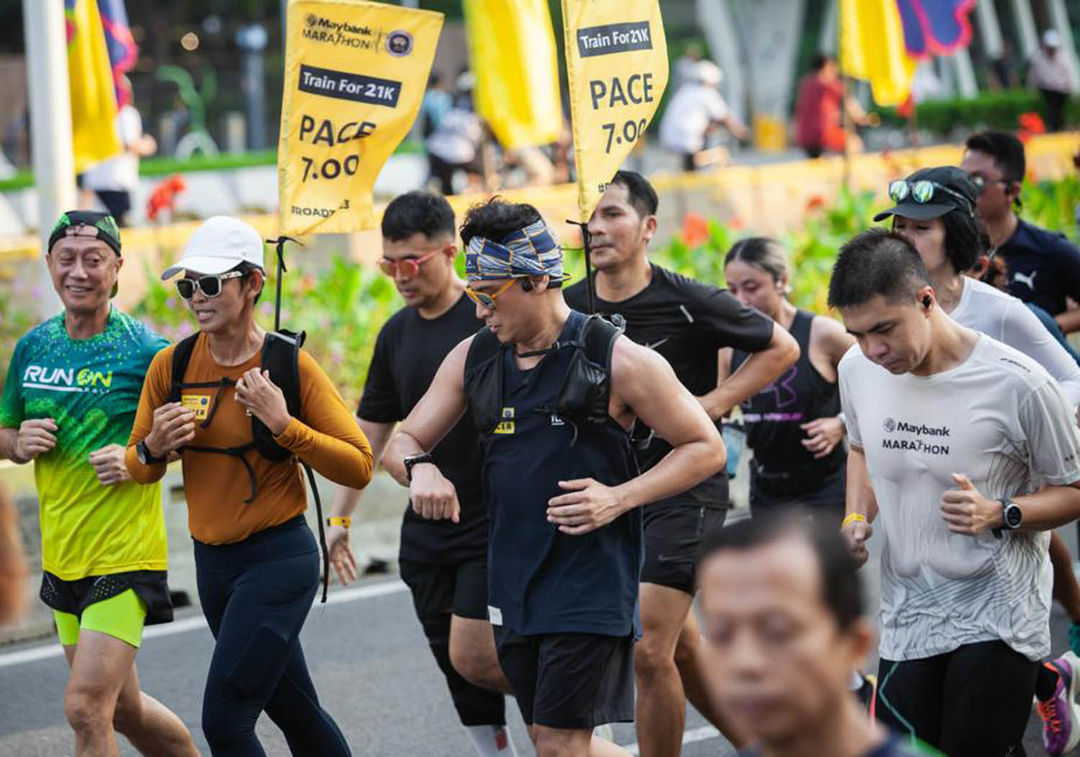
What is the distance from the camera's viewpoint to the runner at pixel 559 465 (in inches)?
192

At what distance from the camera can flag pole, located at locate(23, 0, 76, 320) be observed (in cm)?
A: 997

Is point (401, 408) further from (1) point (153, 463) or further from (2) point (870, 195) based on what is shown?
(2) point (870, 195)

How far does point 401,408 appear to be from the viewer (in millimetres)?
6461

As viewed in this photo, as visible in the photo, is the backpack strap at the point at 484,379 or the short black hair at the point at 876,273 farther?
the backpack strap at the point at 484,379

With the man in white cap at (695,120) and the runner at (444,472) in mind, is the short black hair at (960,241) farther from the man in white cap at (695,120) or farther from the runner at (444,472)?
the man in white cap at (695,120)

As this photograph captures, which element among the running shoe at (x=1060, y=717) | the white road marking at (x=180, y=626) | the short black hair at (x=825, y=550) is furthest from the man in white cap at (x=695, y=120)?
the short black hair at (x=825, y=550)

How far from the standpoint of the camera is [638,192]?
6426 mm

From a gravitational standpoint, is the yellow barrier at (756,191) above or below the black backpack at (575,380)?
above

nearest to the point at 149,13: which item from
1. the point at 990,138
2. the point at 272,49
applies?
the point at 272,49

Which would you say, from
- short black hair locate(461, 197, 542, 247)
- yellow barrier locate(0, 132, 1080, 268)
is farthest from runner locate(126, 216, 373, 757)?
yellow barrier locate(0, 132, 1080, 268)

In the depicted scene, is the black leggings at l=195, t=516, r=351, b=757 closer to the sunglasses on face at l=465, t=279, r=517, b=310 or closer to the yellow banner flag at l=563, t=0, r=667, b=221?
the sunglasses on face at l=465, t=279, r=517, b=310

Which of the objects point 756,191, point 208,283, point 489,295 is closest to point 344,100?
point 208,283

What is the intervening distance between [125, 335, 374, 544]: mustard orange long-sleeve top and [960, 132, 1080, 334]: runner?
337 cm

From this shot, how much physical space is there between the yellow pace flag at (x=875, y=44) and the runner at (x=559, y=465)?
11921 millimetres
